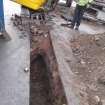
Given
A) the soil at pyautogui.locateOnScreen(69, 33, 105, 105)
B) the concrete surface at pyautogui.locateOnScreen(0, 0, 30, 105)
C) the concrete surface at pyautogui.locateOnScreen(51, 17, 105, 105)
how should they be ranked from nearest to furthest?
the concrete surface at pyautogui.locateOnScreen(0, 0, 30, 105), the concrete surface at pyautogui.locateOnScreen(51, 17, 105, 105), the soil at pyautogui.locateOnScreen(69, 33, 105, 105)

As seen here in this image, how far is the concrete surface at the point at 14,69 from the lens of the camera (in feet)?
13.6

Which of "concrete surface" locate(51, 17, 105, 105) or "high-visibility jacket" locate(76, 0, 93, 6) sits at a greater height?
"high-visibility jacket" locate(76, 0, 93, 6)

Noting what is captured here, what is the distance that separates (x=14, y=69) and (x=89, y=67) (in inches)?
106

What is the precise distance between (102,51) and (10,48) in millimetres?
3005

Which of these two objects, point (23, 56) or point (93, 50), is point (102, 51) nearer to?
point (93, 50)

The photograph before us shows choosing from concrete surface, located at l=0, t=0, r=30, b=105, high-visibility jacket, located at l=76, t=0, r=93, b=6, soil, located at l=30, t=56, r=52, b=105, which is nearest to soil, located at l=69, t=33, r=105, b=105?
soil, located at l=30, t=56, r=52, b=105

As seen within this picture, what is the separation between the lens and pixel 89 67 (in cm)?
720

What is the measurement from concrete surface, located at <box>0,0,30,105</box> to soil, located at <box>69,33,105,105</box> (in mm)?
1200

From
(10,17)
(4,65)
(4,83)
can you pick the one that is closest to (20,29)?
(10,17)

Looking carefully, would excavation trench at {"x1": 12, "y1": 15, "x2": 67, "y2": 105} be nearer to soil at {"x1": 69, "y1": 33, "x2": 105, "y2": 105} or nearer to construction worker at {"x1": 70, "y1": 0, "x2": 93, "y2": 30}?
soil at {"x1": 69, "y1": 33, "x2": 105, "y2": 105}

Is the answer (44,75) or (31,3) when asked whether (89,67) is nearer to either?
(44,75)

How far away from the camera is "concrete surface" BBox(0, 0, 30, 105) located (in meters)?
4.13

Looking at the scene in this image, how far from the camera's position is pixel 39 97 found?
5.79 m

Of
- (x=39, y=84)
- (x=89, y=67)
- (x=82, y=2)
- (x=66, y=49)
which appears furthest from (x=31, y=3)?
(x=82, y=2)
